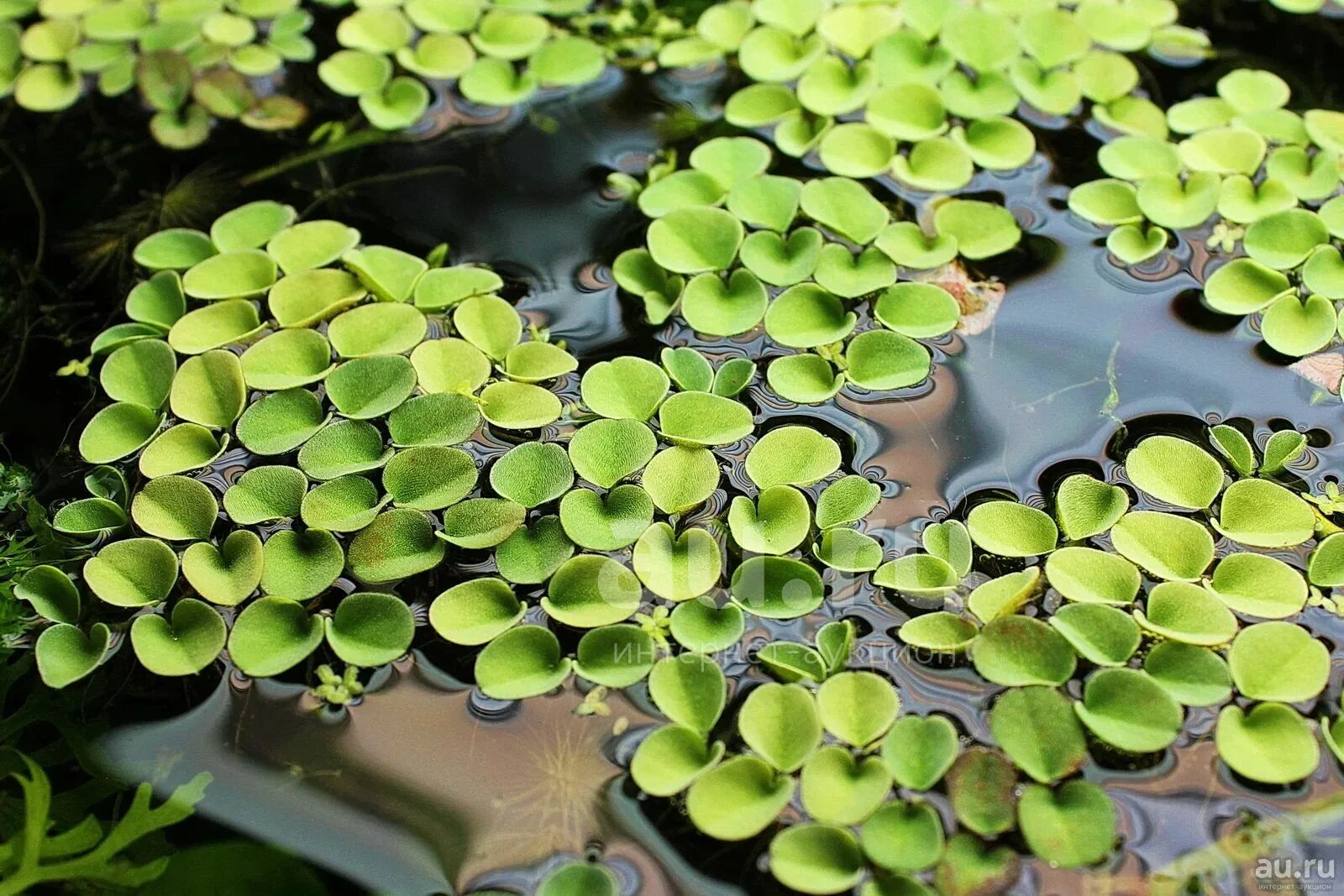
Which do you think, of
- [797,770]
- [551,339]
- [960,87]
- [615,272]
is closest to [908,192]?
[960,87]

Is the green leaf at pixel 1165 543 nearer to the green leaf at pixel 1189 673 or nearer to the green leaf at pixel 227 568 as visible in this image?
the green leaf at pixel 1189 673

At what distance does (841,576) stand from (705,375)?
0.37 meters

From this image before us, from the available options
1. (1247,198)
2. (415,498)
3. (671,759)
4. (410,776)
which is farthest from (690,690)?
(1247,198)

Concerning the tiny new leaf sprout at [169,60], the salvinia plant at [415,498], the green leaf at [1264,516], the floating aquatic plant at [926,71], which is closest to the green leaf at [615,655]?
the salvinia plant at [415,498]

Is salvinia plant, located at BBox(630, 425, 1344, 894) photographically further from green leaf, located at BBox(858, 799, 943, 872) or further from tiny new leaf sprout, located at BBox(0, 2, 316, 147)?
tiny new leaf sprout, located at BBox(0, 2, 316, 147)

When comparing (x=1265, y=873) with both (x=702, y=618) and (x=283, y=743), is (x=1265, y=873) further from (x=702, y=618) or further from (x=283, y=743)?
(x=283, y=743)

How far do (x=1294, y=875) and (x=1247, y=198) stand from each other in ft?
3.66

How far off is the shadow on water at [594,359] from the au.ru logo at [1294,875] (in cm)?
2

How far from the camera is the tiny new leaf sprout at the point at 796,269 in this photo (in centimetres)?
164

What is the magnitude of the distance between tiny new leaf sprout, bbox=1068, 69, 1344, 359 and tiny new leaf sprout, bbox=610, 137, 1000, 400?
0.72 ft

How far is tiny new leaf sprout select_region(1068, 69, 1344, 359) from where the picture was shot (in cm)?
169

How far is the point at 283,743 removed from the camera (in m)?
1.36

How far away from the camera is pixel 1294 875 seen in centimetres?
122

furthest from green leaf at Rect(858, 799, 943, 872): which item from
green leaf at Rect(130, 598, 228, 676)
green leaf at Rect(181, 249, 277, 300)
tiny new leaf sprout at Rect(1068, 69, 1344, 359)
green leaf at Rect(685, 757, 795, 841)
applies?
green leaf at Rect(181, 249, 277, 300)
